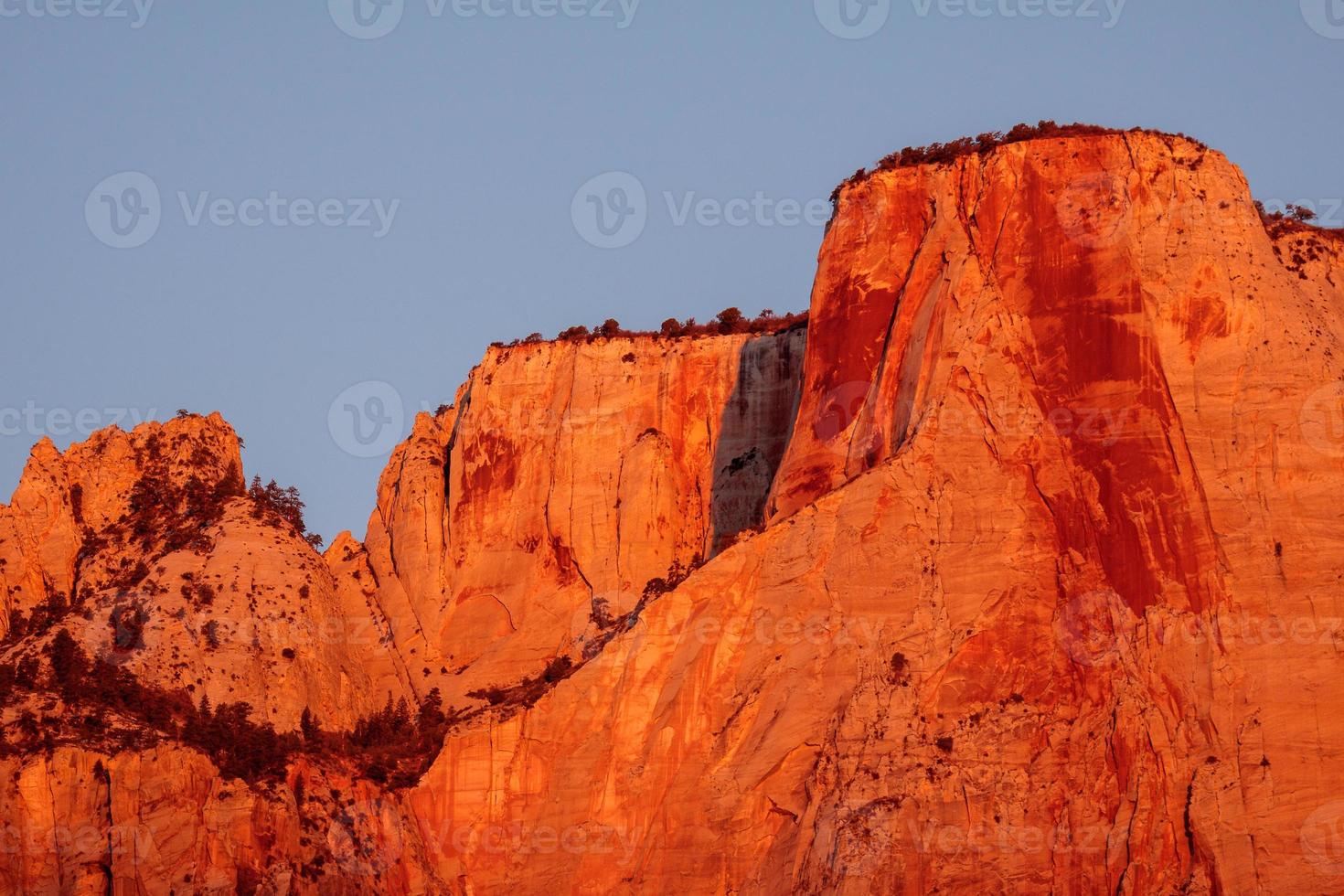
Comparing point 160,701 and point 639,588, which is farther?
point 639,588

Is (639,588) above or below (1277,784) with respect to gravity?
above

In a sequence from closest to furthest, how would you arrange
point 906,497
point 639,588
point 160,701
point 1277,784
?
point 1277,784, point 906,497, point 160,701, point 639,588

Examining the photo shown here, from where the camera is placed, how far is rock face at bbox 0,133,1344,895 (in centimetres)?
6644

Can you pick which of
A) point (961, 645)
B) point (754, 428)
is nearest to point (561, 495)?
point (754, 428)

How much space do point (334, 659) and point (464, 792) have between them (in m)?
8.62

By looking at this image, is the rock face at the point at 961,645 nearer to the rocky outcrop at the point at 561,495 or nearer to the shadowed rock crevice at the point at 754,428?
the rocky outcrop at the point at 561,495

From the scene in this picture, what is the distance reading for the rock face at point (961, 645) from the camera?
2616 inches

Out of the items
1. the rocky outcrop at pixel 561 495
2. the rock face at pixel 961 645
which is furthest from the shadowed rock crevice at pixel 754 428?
the rock face at pixel 961 645

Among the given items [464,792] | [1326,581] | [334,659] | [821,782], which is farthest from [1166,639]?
[334,659]

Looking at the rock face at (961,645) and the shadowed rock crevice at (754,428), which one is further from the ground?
the shadowed rock crevice at (754,428)

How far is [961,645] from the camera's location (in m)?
68.8

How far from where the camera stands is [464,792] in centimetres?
7350

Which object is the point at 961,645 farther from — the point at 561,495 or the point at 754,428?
the point at 561,495

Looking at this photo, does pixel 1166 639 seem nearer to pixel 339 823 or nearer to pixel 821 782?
pixel 821 782
